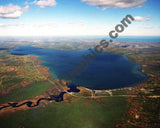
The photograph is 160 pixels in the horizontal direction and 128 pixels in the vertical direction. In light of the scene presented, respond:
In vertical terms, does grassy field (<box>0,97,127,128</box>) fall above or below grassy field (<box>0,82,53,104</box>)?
below

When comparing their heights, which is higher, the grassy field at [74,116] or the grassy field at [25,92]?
the grassy field at [25,92]

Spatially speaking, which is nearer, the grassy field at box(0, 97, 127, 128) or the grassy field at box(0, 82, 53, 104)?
the grassy field at box(0, 97, 127, 128)

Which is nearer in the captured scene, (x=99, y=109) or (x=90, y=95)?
(x=99, y=109)

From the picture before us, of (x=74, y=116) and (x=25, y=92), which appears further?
(x=25, y=92)

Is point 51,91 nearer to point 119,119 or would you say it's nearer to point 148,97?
point 119,119

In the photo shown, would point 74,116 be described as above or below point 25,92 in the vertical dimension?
below

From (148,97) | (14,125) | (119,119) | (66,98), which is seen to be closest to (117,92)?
(148,97)

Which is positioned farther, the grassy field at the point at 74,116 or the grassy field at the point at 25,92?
the grassy field at the point at 25,92

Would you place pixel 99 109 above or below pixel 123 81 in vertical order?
below
